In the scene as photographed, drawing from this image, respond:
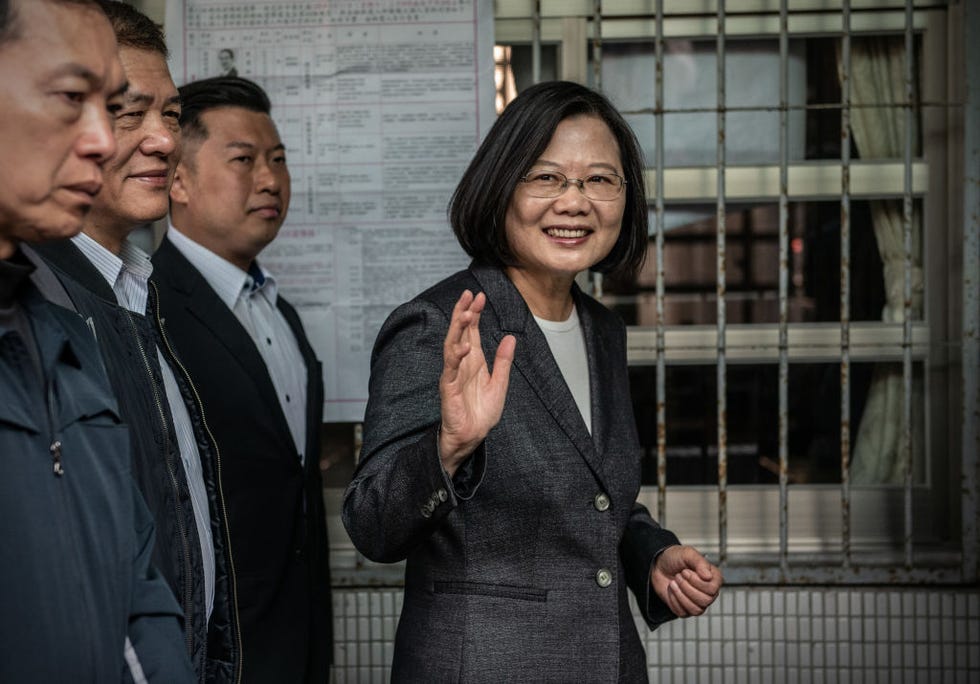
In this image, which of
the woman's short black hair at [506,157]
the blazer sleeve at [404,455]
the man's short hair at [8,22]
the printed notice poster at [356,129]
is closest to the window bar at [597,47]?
the printed notice poster at [356,129]

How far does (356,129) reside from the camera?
316 cm

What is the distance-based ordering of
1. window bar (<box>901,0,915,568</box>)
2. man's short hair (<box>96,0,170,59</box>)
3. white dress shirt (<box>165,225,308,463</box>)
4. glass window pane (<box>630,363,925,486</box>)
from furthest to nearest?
1. glass window pane (<box>630,363,925,486</box>)
2. window bar (<box>901,0,915,568</box>)
3. white dress shirt (<box>165,225,308,463</box>)
4. man's short hair (<box>96,0,170,59</box>)

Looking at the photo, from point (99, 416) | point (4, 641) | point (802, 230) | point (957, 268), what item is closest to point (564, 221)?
point (99, 416)

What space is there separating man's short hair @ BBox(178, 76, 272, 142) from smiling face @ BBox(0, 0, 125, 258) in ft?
5.68

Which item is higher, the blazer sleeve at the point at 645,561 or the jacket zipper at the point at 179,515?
the jacket zipper at the point at 179,515

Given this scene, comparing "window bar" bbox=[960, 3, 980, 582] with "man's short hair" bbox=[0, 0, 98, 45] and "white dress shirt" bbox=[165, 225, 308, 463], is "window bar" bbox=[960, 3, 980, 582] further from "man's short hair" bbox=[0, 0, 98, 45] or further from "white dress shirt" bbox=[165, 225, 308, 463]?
"man's short hair" bbox=[0, 0, 98, 45]

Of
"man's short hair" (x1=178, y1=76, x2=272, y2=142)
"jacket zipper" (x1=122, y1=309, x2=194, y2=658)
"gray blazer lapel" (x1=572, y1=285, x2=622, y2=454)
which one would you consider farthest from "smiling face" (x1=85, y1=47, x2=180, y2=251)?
"gray blazer lapel" (x1=572, y1=285, x2=622, y2=454)

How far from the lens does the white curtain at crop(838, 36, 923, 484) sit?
3.18m

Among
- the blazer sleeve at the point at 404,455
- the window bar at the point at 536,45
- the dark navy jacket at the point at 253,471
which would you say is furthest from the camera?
the window bar at the point at 536,45

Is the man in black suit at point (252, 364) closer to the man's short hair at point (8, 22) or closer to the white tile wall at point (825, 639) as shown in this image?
the white tile wall at point (825, 639)

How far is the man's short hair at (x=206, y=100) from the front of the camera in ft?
9.16

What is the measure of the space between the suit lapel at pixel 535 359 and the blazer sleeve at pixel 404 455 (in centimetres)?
15

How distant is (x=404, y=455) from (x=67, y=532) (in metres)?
0.66

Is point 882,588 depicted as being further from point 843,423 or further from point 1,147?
point 1,147
